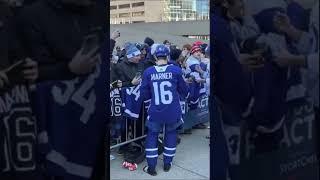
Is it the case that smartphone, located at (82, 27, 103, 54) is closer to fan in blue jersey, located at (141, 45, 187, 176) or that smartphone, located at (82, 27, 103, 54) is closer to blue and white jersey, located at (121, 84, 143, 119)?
fan in blue jersey, located at (141, 45, 187, 176)

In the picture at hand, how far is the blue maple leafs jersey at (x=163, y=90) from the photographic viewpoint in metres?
6.45

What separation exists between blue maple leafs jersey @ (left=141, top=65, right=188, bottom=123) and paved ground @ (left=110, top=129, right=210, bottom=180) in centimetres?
74

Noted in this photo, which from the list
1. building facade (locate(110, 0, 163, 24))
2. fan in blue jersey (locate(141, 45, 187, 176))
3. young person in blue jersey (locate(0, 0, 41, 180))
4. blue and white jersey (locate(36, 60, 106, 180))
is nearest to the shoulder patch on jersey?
fan in blue jersey (locate(141, 45, 187, 176))

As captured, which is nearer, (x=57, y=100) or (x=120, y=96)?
(x=57, y=100)

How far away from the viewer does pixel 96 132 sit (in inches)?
105

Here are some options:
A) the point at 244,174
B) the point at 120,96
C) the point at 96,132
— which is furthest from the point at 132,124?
the point at 96,132

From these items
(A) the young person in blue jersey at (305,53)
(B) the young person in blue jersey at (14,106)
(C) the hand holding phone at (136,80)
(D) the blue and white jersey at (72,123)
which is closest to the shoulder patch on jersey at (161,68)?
(C) the hand holding phone at (136,80)

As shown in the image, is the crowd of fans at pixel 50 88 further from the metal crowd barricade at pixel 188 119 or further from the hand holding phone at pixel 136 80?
the metal crowd barricade at pixel 188 119

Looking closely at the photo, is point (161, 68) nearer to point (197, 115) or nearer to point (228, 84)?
point (228, 84)

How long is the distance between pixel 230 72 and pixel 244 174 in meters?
0.72

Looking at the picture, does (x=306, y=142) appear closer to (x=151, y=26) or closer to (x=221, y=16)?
(x=221, y=16)

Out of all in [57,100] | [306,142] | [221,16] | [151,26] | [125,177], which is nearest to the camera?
[57,100]

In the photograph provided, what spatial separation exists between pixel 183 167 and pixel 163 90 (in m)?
1.25

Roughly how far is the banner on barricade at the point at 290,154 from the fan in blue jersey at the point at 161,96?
3.21 meters
